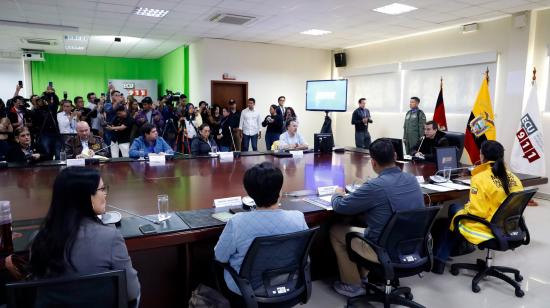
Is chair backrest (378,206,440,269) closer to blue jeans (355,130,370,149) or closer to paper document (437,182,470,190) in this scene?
paper document (437,182,470,190)

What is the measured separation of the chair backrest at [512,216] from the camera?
2.40 meters

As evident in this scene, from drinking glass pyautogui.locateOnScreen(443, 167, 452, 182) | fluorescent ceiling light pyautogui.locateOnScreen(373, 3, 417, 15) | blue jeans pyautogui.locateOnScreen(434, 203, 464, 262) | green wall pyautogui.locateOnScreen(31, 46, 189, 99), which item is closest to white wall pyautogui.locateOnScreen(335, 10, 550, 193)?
fluorescent ceiling light pyautogui.locateOnScreen(373, 3, 417, 15)

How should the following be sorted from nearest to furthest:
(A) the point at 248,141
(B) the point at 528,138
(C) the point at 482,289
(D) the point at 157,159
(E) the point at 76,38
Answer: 1. (C) the point at 482,289
2. (D) the point at 157,159
3. (B) the point at 528,138
4. (A) the point at 248,141
5. (E) the point at 76,38

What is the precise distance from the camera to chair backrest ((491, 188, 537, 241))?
2404 millimetres

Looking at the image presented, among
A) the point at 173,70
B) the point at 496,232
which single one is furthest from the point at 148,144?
the point at 173,70

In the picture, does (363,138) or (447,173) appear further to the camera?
(363,138)

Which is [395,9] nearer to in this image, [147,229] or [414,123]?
[414,123]

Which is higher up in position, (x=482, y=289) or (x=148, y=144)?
(x=148, y=144)

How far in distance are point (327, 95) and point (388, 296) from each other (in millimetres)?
6319

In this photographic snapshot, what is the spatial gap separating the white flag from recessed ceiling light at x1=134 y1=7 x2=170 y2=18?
17.8 ft

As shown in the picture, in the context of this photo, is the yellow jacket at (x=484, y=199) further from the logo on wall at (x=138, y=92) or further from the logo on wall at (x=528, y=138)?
the logo on wall at (x=138, y=92)

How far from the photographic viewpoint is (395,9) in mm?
5457

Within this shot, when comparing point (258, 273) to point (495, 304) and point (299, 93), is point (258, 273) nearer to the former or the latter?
point (495, 304)

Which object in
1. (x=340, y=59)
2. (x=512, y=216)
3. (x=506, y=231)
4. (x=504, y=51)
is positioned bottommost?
(x=506, y=231)
